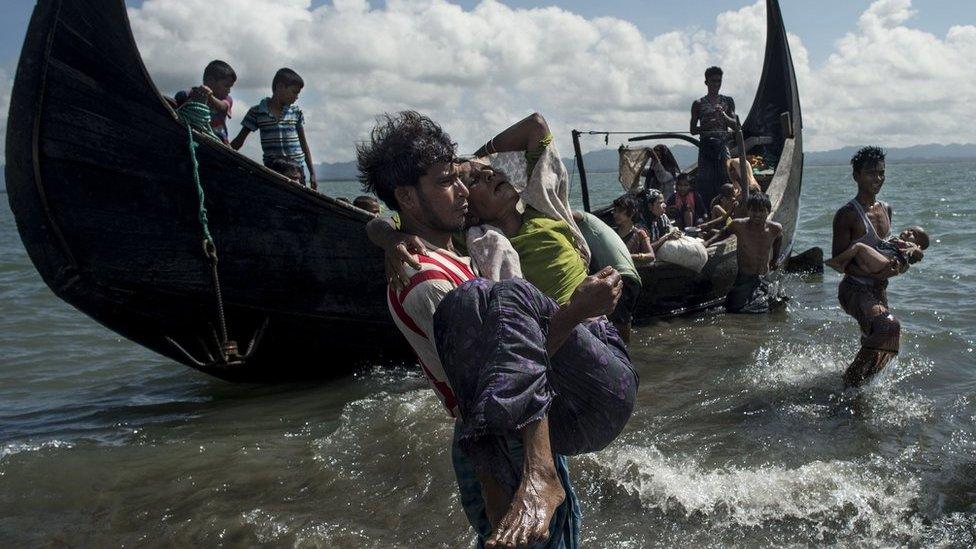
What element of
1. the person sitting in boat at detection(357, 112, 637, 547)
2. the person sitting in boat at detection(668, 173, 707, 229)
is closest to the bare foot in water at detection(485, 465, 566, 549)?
the person sitting in boat at detection(357, 112, 637, 547)

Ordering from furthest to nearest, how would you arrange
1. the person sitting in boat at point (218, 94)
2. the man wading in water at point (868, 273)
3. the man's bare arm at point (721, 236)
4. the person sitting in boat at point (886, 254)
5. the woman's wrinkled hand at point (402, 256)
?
1. the man's bare arm at point (721, 236)
2. the person sitting in boat at point (218, 94)
3. the man wading in water at point (868, 273)
4. the person sitting in boat at point (886, 254)
5. the woman's wrinkled hand at point (402, 256)

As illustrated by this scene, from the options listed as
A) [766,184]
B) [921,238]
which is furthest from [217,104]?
[766,184]

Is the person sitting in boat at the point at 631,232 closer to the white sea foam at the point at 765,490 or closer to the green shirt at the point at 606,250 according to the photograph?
the white sea foam at the point at 765,490

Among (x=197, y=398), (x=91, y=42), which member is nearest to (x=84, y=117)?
(x=91, y=42)

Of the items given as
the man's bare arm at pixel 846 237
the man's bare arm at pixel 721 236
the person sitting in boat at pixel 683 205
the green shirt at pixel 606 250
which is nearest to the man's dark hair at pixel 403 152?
the green shirt at pixel 606 250

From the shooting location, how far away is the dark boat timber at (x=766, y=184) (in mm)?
8492

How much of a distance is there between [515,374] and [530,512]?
0.93ft

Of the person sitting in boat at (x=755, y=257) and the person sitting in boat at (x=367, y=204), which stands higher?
the person sitting in boat at (x=367, y=204)

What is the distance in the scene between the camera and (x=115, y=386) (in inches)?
312

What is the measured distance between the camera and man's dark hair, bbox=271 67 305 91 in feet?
20.6

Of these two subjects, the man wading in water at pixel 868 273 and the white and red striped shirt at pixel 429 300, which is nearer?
the white and red striped shirt at pixel 429 300

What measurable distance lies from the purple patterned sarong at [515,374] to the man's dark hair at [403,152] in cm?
43

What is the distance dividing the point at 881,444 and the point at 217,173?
4682 mm

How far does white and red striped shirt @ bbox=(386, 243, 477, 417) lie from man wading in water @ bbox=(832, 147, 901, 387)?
400cm
